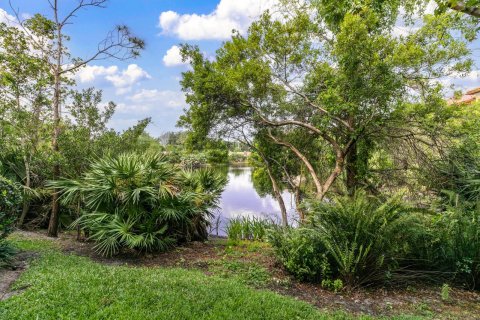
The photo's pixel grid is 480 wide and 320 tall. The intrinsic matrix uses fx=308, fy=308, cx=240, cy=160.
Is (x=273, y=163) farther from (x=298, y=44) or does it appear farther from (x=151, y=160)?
(x=151, y=160)

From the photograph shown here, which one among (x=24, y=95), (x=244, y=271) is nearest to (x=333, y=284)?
(x=244, y=271)

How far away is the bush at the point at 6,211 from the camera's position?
4.55 meters

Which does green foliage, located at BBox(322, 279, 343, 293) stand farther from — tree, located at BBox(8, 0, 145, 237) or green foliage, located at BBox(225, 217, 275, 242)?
tree, located at BBox(8, 0, 145, 237)

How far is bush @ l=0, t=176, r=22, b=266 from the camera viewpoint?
455cm

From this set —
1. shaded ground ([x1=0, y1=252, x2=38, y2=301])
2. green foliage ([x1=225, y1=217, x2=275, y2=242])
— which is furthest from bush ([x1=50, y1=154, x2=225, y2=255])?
green foliage ([x1=225, y1=217, x2=275, y2=242])

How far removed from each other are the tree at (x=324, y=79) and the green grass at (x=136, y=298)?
412cm

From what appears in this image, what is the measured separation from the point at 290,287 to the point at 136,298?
7.16ft

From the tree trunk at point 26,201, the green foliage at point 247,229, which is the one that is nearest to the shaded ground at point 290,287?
the tree trunk at point 26,201

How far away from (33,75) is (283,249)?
6917 millimetres

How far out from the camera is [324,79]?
7.75 meters

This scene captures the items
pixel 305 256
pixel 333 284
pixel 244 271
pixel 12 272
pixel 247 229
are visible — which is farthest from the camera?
pixel 247 229

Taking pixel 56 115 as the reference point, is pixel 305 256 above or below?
below

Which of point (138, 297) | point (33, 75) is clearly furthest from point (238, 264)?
point (33, 75)

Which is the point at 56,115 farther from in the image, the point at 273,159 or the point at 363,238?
the point at 363,238
